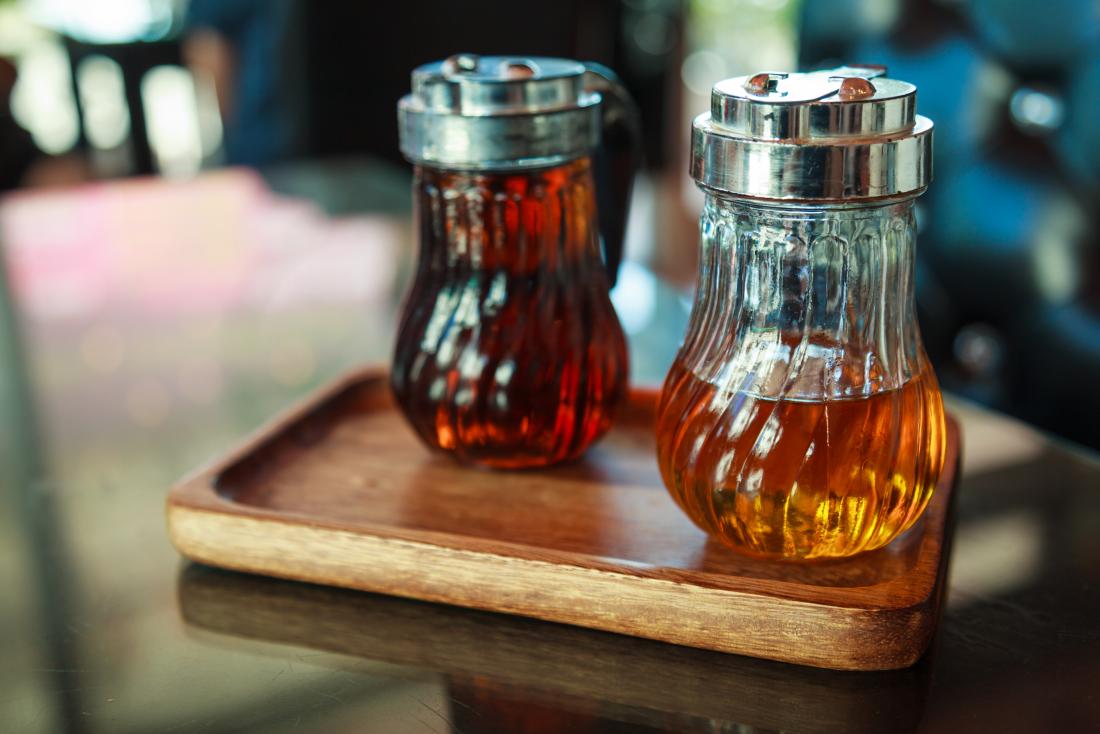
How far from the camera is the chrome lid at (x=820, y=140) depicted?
1.20 feet

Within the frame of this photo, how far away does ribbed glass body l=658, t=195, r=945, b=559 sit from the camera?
1.30 feet

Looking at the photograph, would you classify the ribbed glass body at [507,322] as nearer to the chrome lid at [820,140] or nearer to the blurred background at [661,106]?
the chrome lid at [820,140]

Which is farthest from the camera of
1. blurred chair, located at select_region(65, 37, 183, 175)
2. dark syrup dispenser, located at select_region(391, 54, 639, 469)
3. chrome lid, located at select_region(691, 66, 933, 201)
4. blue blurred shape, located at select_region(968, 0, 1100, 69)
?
blurred chair, located at select_region(65, 37, 183, 175)

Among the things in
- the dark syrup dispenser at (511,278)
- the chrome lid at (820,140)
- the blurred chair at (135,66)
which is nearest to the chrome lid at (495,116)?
the dark syrup dispenser at (511,278)

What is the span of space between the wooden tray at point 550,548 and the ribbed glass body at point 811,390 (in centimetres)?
2

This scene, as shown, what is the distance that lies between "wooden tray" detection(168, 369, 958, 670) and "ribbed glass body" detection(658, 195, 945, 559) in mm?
24

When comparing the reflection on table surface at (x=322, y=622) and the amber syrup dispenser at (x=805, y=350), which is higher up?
the amber syrup dispenser at (x=805, y=350)

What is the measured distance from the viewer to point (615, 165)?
0.54 metres

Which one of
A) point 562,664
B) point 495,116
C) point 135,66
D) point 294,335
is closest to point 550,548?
point 562,664

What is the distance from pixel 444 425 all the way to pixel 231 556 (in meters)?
0.11

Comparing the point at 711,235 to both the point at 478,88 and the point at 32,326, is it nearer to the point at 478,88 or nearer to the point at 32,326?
the point at 478,88

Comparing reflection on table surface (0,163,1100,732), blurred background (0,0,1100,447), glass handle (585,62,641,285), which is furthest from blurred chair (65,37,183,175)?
glass handle (585,62,641,285)

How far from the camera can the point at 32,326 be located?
807 mm

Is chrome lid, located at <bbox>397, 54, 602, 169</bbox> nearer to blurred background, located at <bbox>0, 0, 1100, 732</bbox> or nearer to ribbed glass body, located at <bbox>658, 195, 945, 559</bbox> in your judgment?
ribbed glass body, located at <bbox>658, 195, 945, 559</bbox>
